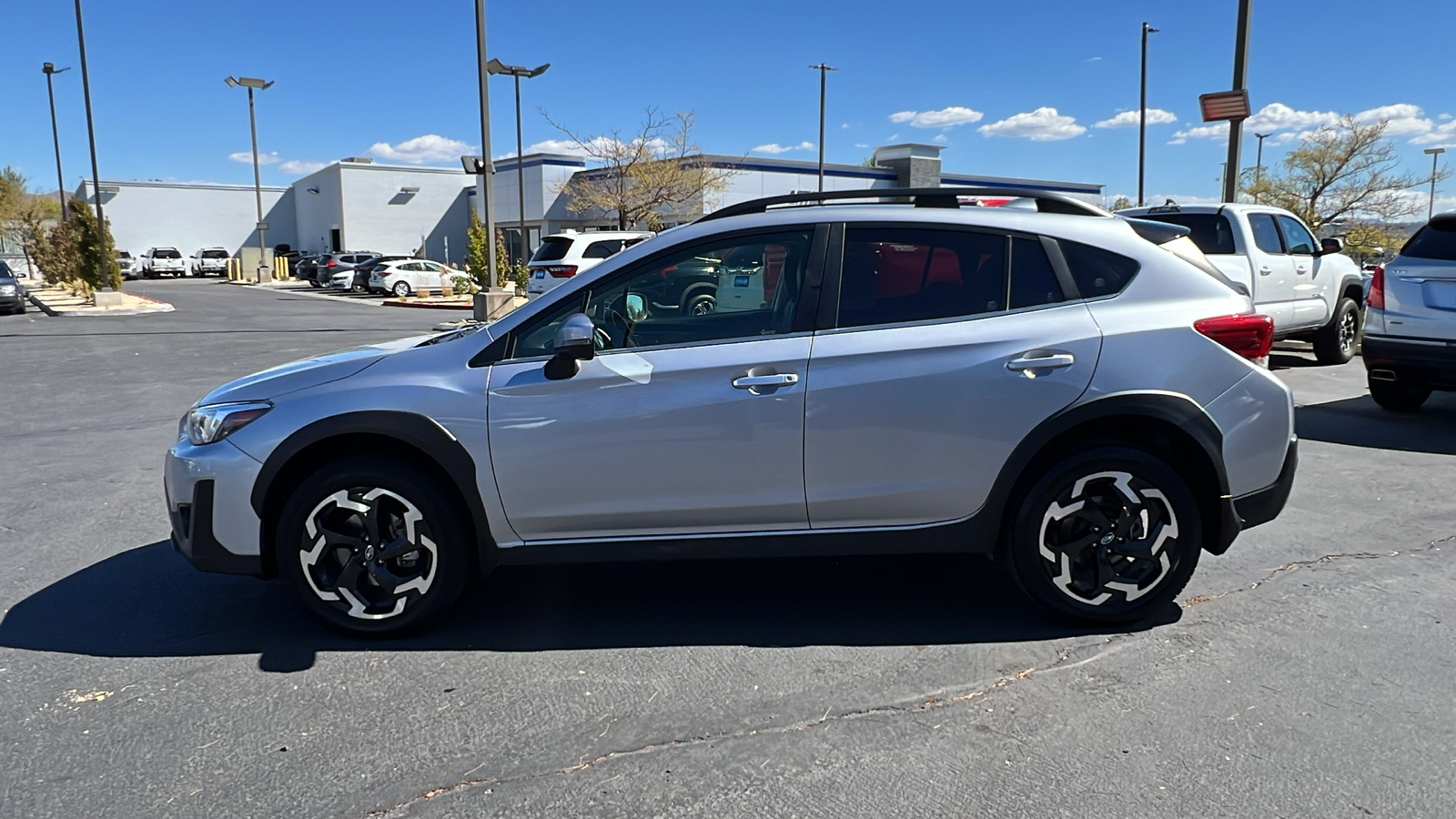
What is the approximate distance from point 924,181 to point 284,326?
34412 millimetres

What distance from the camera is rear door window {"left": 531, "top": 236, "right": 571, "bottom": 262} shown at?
20062mm

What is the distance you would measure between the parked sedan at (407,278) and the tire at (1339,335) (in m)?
29.6

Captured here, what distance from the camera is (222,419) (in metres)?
4.06

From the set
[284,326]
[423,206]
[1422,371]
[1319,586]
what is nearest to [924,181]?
[423,206]

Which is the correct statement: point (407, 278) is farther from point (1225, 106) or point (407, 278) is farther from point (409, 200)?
point (1225, 106)

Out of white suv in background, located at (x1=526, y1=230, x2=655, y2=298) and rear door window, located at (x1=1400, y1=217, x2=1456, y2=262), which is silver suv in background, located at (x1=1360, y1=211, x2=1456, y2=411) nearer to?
rear door window, located at (x1=1400, y1=217, x2=1456, y2=262)

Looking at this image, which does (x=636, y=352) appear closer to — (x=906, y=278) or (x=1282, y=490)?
(x=906, y=278)

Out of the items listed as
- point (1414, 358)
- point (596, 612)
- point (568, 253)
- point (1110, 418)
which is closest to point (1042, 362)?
point (1110, 418)

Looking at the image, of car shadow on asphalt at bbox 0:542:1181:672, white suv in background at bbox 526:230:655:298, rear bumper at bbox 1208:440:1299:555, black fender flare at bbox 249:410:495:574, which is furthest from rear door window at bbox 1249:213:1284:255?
white suv in background at bbox 526:230:655:298

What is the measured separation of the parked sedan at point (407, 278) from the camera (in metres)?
36.6

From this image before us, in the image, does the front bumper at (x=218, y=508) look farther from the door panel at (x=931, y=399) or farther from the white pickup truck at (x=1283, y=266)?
the white pickup truck at (x=1283, y=266)

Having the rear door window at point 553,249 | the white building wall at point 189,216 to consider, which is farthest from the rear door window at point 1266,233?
the white building wall at point 189,216

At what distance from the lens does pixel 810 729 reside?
11.0 ft

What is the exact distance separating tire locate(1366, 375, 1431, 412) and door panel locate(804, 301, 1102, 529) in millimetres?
6502
